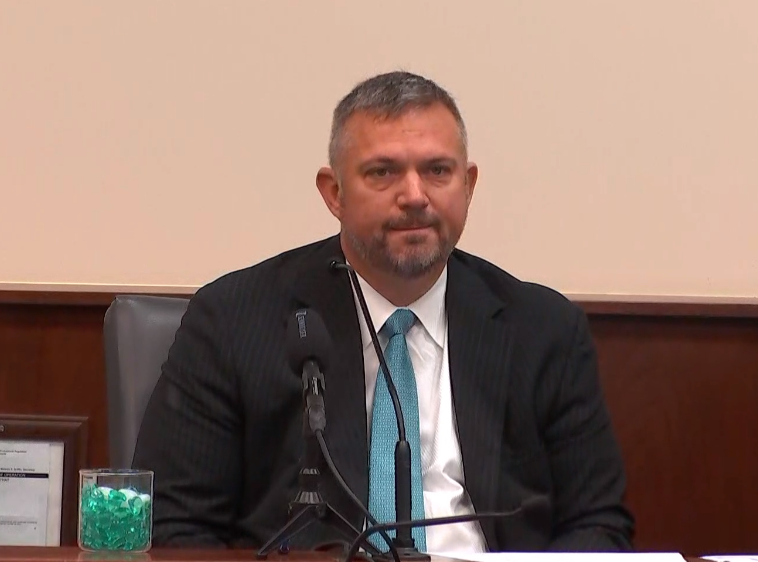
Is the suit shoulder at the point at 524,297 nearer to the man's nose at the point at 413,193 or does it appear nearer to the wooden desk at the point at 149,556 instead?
the man's nose at the point at 413,193

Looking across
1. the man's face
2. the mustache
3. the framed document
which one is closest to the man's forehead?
the man's face

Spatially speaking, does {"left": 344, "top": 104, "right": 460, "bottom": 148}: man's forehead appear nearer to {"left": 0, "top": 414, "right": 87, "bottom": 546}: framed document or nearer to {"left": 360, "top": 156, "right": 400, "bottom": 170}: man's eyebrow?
{"left": 360, "top": 156, "right": 400, "bottom": 170}: man's eyebrow

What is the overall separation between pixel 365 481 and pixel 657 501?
0.97 meters

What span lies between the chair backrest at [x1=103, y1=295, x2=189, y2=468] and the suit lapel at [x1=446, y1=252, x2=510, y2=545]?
1.61 ft

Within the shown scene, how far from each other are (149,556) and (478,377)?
0.83 meters

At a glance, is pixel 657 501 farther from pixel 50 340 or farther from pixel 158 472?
pixel 50 340

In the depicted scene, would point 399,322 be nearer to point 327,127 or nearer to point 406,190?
point 406,190

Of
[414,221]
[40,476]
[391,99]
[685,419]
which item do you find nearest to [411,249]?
[414,221]

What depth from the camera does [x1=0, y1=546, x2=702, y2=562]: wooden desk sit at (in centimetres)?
107

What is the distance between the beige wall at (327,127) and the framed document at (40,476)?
31cm

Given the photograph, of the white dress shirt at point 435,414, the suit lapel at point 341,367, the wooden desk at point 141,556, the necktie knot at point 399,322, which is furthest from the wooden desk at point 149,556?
the necktie knot at point 399,322

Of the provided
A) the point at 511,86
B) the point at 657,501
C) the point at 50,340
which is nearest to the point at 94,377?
the point at 50,340

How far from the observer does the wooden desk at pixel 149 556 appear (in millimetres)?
1065

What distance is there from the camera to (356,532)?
120cm
